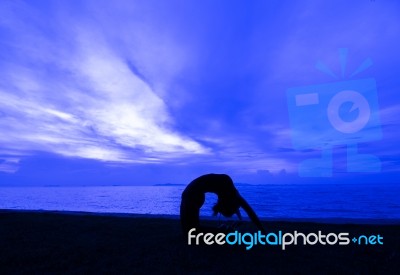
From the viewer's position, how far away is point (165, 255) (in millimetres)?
8445

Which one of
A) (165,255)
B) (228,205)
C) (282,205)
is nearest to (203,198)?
(228,205)

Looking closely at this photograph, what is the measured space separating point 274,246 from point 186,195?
12.1 feet

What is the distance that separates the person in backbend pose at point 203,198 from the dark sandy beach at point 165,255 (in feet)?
3.06

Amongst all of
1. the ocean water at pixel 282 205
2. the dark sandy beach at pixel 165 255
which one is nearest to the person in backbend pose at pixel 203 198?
the dark sandy beach at pixel 165 255

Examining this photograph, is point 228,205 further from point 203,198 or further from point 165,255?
point 165,255

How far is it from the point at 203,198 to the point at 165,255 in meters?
2.49

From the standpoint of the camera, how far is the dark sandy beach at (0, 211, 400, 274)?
7.22m

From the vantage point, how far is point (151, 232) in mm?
12391

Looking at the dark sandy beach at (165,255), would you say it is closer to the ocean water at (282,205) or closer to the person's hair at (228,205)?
the person's hair at (228,205)

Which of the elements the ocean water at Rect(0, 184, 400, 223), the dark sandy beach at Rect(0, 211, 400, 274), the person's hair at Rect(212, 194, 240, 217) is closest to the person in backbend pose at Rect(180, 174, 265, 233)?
the person's hair at Rect(212, 194, 240, 217)

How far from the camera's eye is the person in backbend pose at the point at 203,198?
380 inches

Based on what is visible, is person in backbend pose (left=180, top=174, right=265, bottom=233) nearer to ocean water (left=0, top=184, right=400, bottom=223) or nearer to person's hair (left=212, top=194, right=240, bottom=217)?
person's hair (left=212, top=194, right=240, bottom=217)

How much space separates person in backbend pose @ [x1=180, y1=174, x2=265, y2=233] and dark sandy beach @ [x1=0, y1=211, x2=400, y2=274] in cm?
93

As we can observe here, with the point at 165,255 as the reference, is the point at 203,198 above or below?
above
